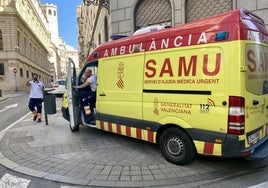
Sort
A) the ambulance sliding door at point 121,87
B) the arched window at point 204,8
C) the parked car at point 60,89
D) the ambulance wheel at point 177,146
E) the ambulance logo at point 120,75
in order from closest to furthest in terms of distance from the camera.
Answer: the ambulance wheel at point 177,146 < the ambulance sliding door at point 121,87 < the ambulance logo at point 120,75 < the arched window at point 204,8 < the parked car at point 60,89

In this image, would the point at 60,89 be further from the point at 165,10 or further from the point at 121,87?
the point at 121,87

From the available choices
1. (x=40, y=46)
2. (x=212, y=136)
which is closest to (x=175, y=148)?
(x=212, y=136)

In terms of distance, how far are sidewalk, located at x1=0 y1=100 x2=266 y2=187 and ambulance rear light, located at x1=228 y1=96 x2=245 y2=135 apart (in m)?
0.86

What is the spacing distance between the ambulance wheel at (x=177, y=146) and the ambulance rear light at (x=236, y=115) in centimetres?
86

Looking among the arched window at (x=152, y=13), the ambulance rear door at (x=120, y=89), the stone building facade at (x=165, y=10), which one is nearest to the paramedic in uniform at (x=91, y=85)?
the ambulance rear door at (x=120, y=89)

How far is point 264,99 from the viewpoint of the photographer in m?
4.54

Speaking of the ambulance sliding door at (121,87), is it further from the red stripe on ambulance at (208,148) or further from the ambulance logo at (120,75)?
the red stripe on ambulance at (208,148)

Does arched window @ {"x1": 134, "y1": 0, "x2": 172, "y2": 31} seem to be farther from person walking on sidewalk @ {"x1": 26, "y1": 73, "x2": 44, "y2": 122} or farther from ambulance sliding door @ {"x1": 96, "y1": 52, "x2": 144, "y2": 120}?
ambulance sliding door @ {"x1": 96, "y1": 52, "x2": 144, "y2": 120}

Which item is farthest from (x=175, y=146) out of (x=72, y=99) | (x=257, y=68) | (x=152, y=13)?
(x=152, y=13)

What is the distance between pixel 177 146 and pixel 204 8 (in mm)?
7257

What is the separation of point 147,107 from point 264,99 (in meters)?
2.07

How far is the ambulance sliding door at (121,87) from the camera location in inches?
213

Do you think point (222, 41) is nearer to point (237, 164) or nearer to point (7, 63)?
point (237, 164)

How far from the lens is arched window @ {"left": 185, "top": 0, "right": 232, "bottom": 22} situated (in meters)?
9.98
